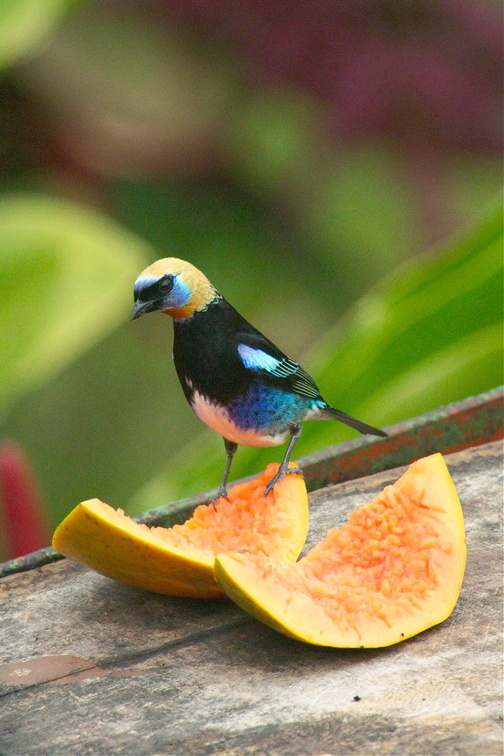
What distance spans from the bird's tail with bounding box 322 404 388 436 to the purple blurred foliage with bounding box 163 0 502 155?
8.16ft

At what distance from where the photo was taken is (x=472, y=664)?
1523mm

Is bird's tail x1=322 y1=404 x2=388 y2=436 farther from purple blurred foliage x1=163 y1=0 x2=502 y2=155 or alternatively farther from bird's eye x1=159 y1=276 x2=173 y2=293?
purple blurred foliage x1=163 y1=0 x2=502 y2=155

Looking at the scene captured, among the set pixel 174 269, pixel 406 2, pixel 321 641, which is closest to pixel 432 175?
pixel 406 2

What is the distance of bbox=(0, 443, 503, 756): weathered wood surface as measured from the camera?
139 cm

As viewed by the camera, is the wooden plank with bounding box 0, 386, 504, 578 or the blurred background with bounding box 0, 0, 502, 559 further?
the blurred background with bounding box 0, 0, 502, 559

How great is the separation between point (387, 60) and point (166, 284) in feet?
9.42

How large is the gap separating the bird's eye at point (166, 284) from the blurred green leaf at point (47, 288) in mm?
1018

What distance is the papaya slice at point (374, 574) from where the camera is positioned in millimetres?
1575

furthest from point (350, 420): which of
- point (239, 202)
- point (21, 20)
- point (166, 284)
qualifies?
point (239, 202)

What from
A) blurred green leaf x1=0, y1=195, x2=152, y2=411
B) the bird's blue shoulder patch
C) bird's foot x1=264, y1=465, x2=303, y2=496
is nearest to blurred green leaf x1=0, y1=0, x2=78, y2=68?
blurred green leaf x1=0, y1=195, x2=152, y2=411

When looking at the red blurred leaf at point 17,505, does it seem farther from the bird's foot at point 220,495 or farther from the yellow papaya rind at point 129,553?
the yellow papaya rind at point 129,553

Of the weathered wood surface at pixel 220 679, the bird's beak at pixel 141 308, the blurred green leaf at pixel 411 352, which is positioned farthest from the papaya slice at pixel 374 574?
the blurred green leaf at pixel 411 352

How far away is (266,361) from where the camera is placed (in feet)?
6.14

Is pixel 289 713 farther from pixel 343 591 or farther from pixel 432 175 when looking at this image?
pixel 432 175
